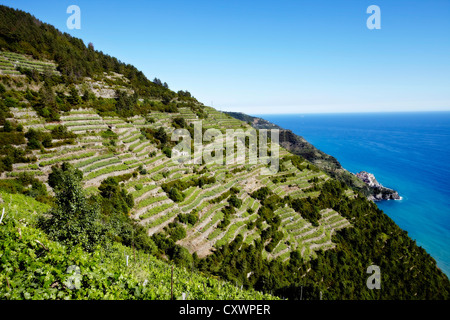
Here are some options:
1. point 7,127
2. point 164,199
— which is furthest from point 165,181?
point 7,127

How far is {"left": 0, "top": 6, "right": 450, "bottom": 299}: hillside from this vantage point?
65.5 ft

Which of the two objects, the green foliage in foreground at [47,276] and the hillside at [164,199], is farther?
the hillside at [164,199]

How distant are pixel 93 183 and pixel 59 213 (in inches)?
626

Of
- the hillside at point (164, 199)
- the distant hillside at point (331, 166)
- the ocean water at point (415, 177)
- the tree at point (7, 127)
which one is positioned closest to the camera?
the hillside at point (164, 199)

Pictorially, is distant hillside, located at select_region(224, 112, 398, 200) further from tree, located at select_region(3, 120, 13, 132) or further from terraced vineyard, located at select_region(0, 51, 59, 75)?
tree, located at select_region(3, 120, 13, 132)

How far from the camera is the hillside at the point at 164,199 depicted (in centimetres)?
1995

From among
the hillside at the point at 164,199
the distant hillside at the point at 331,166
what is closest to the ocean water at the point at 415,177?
the distant hillside at the point at 331,166

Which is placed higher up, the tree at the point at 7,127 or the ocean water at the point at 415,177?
the tree at the point at 7,127

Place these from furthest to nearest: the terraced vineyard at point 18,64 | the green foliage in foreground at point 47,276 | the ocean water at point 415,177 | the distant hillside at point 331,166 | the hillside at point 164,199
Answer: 1. the distant hillside at point 331,166
2. the ocean water at point 415,177
3. the terraced vineyard at point 18,64
4. the hillside at point 164,199
5. the green foliage in foreground at point 47,276

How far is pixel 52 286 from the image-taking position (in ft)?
19.0

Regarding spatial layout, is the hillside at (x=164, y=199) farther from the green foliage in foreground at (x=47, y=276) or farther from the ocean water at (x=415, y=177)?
the ocean water at (x=415, y=177)

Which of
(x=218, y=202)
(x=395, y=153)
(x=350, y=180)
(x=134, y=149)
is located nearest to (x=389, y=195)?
(x=350, y=180)

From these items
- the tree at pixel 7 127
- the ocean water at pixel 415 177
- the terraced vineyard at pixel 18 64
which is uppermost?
the terraced vineyard at pixel 18 64

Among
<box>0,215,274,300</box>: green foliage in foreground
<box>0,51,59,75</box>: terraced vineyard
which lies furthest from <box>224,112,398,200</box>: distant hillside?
<box>0,215,274,300</box>: green foliage in foreground
